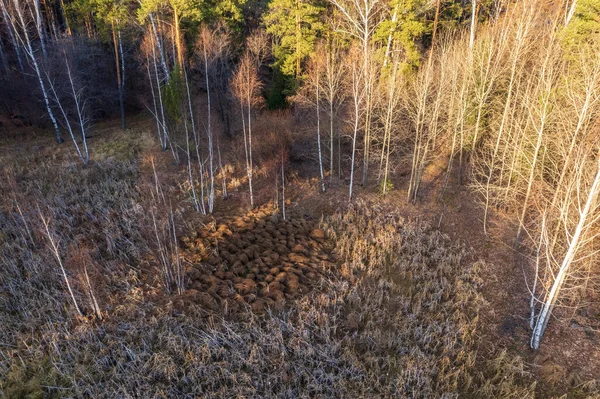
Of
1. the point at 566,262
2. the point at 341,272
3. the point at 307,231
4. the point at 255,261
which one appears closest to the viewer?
the point at 566,262

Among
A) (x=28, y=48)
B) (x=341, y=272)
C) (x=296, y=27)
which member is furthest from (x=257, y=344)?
(x=28, y=48)

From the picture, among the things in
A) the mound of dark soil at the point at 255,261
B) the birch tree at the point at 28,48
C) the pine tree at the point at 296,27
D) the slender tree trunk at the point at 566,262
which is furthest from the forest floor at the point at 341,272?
the pine tree at the point at 296,27

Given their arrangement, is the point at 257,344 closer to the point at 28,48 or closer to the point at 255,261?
the point at 255,261

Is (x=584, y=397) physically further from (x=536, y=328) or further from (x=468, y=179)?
(x=468, y=179)

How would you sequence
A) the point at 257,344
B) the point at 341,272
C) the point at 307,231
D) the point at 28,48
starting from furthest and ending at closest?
1. the point at 28,48
2. the point at 307,231
3. the point at 341,272
4. the point at 257,344

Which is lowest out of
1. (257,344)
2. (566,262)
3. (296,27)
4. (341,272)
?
(341,272)

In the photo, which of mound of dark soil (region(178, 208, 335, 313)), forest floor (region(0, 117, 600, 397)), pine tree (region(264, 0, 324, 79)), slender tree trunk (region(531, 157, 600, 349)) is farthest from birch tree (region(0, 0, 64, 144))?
slender tree trunk (region(531, 157, 600, 349))
